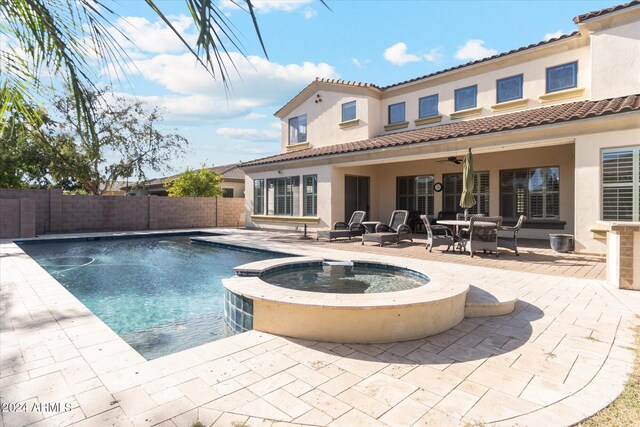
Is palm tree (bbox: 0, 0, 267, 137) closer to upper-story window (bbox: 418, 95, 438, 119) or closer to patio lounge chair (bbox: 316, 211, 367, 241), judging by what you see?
patio lounge chair (bbox: 316, 211, 367, 241)

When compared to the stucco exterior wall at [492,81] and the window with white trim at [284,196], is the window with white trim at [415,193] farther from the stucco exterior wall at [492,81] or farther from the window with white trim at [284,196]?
the window with white trim at [284,196]

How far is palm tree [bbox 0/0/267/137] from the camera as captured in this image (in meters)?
1.34

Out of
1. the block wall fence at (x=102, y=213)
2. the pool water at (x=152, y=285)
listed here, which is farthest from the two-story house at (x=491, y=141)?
the pool water at (x=152, y=285)

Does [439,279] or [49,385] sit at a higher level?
[439,279]

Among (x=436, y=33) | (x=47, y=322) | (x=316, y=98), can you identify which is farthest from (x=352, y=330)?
(x=316, y=98)

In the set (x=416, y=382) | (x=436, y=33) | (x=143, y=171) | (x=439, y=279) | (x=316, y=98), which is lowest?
(x=416, y=382)

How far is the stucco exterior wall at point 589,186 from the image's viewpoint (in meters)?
8.45

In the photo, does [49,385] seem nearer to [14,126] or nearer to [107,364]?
[107,364]

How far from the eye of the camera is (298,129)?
19.5 metres

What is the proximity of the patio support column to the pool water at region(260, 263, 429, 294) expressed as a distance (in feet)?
11.2

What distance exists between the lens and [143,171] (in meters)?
24.3

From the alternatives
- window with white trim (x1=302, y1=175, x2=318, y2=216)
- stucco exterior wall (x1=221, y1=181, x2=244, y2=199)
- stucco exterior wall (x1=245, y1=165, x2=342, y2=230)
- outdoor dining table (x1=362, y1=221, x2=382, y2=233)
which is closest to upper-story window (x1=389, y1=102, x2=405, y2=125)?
stucco exterior wall (x1=245, y1=165, x2=342, y2=230)

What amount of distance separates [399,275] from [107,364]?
4889mm

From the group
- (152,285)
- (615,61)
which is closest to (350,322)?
(152,285)
